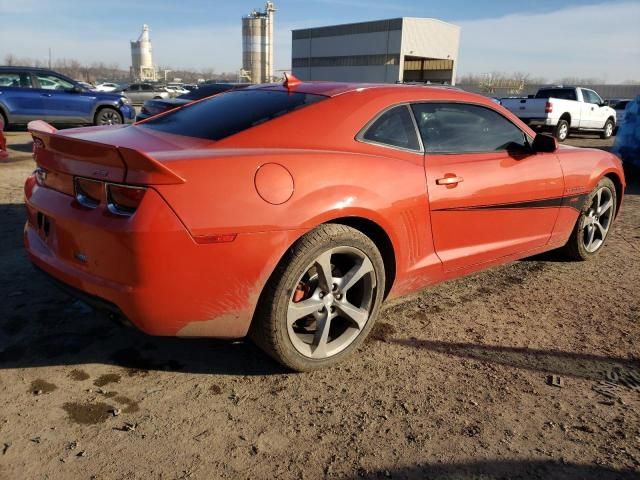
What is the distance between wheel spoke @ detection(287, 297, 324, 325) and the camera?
2.61 metres

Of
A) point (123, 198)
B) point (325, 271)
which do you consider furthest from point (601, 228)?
point (123, 198)

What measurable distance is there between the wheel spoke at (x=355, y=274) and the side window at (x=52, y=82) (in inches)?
478

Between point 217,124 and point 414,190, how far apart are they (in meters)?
1.20

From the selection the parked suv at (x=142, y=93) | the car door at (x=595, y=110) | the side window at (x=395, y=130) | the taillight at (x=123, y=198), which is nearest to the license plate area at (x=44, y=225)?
the taillight at (x=123, y=198)

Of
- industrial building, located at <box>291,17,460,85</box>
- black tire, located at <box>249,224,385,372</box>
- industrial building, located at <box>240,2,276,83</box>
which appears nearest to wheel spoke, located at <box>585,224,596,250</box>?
black tire, located at <box>249,224,385,372</box>

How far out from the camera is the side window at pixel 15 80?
12.0 meters

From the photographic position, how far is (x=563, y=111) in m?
15.4

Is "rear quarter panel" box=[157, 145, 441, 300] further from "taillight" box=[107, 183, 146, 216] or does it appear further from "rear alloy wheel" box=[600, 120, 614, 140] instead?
"rear alloy wheel" box=[600, 120, 614, 140]

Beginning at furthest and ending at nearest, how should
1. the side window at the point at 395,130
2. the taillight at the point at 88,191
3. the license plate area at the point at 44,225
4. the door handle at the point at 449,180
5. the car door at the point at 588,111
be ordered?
the car door at the point at 588,111, the door handle at the point at 449,180, the side window at the point at 395,130, the license plate area at the point at 44,225, the taillight at the point at 88,191

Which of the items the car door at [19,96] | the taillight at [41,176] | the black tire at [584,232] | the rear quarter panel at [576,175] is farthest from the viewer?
the car door at [19,96]

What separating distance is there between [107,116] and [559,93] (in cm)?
1350

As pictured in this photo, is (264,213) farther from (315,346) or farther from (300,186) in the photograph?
(315,346)

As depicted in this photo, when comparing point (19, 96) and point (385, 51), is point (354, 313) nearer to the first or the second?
point (19, 96)

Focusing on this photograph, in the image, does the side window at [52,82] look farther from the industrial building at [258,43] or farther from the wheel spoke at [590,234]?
the industrial building at [258,43]
